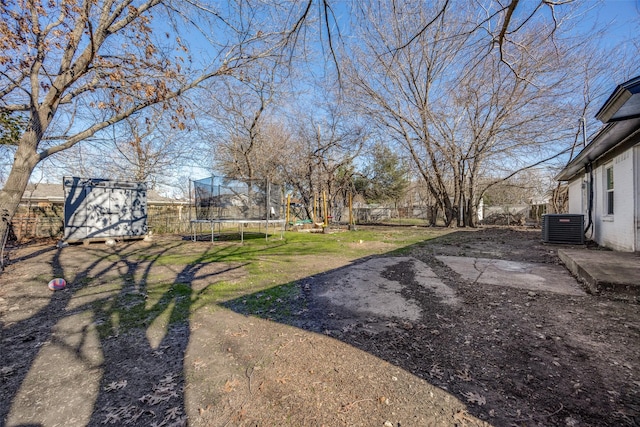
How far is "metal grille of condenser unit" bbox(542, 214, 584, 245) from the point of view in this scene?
7734 mm

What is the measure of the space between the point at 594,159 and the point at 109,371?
11835mm

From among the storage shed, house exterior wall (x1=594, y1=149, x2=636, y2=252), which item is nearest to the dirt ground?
house exterior wall (x1=594, y1=149, x2=636, y2=252)

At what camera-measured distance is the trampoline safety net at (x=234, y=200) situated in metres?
10.4

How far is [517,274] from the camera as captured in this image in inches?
191

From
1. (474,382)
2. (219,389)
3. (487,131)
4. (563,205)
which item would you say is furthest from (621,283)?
(563,205)

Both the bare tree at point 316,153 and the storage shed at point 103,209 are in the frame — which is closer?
the storage shed at point 103,209

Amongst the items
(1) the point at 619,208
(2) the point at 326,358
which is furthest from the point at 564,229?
(2) the point at 326,358

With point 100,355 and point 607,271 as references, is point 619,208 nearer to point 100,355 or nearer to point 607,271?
point 607,271

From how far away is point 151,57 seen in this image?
5207mm

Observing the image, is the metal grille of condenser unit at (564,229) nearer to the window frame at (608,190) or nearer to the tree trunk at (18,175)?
the window frame at (608,190)

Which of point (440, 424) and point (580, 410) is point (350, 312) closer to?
point (440, 424)

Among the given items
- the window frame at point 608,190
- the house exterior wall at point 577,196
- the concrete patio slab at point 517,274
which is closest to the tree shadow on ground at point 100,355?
the concrete patio slab at point 517,274

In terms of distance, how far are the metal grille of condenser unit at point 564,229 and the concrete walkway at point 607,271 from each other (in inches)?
110

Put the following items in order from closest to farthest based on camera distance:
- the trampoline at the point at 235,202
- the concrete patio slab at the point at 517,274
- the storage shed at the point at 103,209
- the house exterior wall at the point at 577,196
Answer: the concrete patio slab at the point at 517,274, the storage shed at the point at 103,209, the house exterior wall at the point at 577,196, the trampoline at the point at 235,202
